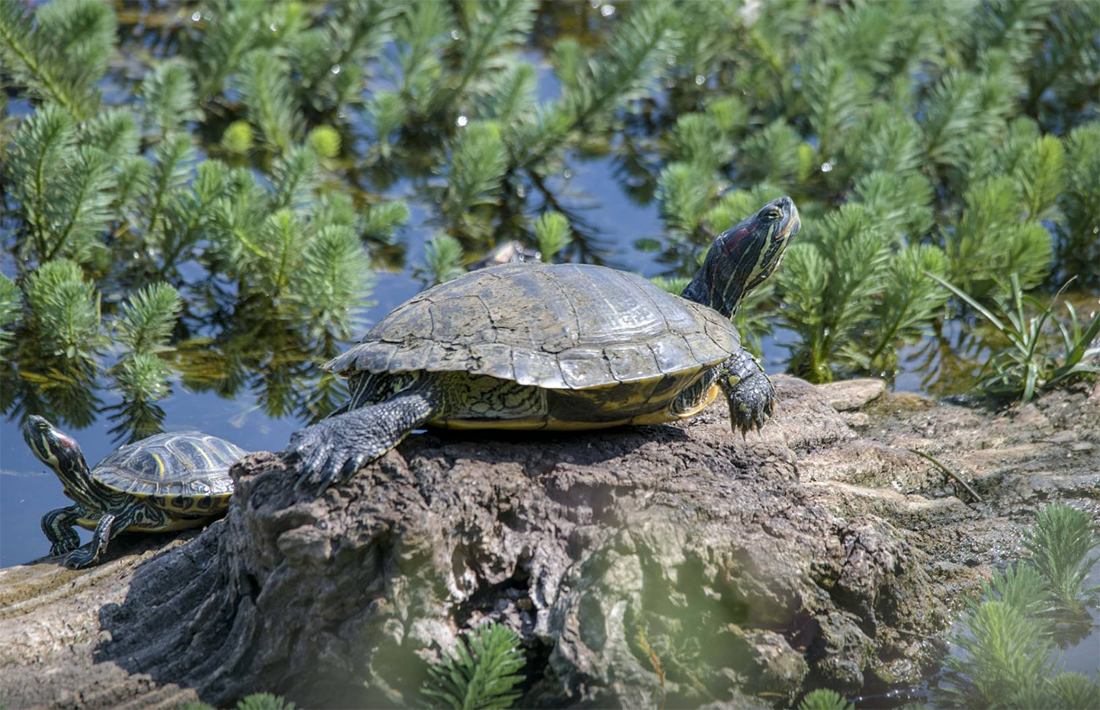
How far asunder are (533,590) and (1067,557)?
5.79 ft

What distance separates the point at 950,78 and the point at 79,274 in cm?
619

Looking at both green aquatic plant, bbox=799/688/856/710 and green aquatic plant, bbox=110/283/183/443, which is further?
green aquatic plant, bbox=110/283/183/443

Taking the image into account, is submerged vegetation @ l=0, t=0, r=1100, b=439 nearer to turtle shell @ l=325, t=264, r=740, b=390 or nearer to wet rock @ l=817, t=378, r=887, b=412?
wet rock @ l=817, t=378, r=887, b=412

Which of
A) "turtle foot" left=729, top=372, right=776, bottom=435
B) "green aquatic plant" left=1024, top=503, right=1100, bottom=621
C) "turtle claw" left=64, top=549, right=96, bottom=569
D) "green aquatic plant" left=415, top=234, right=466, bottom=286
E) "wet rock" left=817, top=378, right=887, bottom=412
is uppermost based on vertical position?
"green aquatic plant" left=415, top=234, right=466, bottom=286

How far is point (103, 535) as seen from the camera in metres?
3.80

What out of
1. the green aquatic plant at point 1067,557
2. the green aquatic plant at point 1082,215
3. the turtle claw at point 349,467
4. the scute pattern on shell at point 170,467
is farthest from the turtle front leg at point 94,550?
the green aquatic plant at point 1082,215

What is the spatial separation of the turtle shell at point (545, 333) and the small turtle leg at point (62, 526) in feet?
5.09

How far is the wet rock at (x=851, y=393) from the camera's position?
4543mm

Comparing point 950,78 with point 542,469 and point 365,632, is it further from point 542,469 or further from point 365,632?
point 365,632

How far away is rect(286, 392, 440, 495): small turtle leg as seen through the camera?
2711 mm

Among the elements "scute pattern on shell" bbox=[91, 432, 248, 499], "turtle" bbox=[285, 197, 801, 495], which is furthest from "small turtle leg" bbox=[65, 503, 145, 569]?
"turtle" bbox=[285, 197, 801, 495]

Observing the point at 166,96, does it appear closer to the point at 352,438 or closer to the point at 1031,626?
the point at 352,438

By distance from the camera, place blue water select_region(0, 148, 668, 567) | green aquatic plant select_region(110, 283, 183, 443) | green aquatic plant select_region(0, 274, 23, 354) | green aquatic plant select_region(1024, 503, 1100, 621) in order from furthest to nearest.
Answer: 1. green aquatic plant select_region(110, 283, 183, 443)
2. green aquatic plant select_region(0, 274, 23, 354)
3. blue water select_region(0, 148, 668, 567)
4. green aquatic plant select_region(1024, 503, 1100, 621)

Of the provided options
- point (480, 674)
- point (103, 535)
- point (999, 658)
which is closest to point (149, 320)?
point (103, 535)
